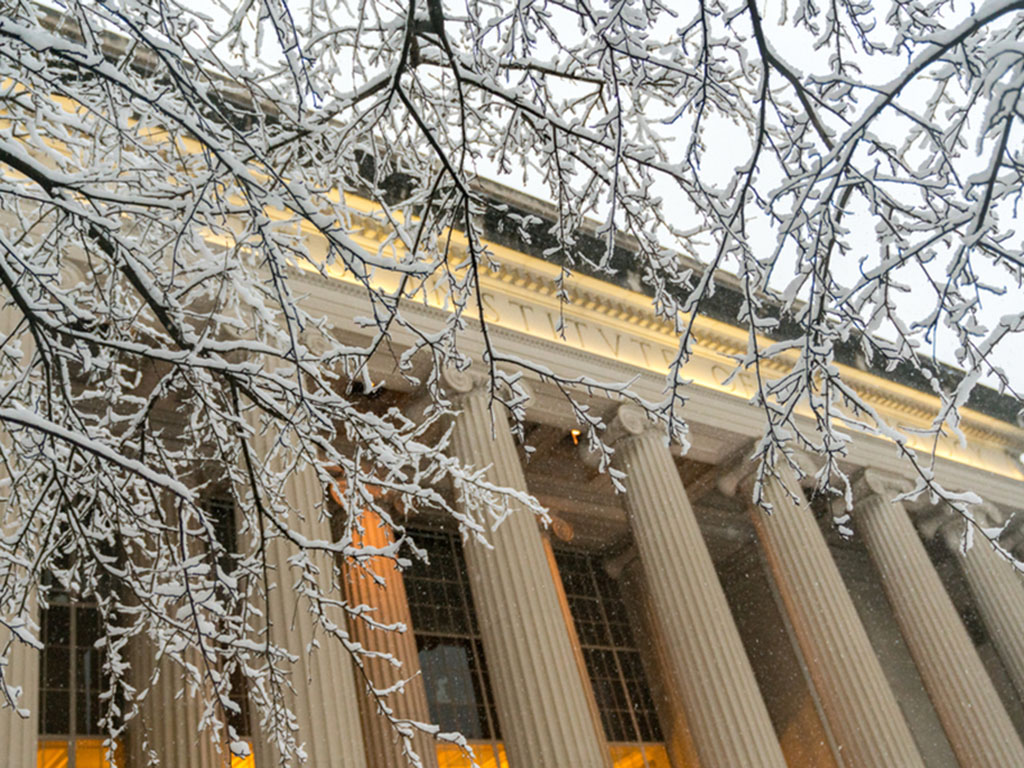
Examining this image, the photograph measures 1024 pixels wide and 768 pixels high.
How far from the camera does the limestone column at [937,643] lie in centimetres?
1916

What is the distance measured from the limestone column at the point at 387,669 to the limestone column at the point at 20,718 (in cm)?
604

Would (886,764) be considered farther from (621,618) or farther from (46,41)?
(46,41)

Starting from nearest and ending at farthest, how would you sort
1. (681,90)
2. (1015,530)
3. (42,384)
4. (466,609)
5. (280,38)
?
(280,38)
(681,90)
(42,384)
(466,609)
(1015,530)

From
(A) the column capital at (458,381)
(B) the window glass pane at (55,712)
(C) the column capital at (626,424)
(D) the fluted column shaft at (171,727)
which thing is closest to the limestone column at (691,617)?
(C) the column capital at (626,424)

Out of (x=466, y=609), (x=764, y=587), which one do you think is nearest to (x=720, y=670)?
(x=466, y=609)

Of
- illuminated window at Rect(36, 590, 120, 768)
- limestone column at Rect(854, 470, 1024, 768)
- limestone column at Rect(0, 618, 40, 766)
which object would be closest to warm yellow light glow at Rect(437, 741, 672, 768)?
limestone column at Rect(854, 470, 1024, 768)

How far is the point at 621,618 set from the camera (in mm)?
23094

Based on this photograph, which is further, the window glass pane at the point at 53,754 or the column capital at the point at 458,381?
the column capital at the point at 458,381

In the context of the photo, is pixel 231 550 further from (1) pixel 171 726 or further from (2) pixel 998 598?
(2) pixel 998 598

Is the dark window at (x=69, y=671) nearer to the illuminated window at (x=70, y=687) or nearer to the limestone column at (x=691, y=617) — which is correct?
the illuminated window at (x=70, y=687)

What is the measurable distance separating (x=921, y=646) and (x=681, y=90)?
1766 centimetres

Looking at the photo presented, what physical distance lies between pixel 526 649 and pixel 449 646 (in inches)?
258

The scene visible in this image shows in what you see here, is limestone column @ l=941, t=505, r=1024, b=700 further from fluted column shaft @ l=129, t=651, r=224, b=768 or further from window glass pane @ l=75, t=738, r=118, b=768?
window glass pane @ l=75, t=738, r=118, b=768

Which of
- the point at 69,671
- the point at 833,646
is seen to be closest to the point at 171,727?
the point at 69,671
